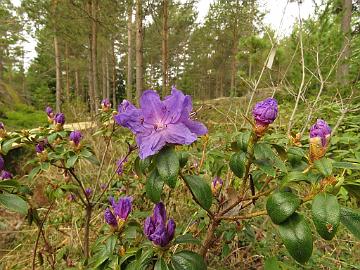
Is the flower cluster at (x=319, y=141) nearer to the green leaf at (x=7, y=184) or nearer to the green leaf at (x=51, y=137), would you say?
the green leaf at (x=7, y=184)

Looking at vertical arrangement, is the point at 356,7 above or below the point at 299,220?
above

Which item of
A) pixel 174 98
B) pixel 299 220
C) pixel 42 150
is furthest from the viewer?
pixel 42 150

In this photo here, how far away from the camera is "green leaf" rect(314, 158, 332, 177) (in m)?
0.81

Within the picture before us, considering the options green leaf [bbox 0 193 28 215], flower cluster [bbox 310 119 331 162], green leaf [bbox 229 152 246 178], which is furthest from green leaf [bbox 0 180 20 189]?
flower cluster [bbox 310 119 331 162]

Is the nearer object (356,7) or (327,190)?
(327,190)

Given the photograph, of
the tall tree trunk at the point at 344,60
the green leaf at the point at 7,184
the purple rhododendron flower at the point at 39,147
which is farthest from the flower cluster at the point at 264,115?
the tall tree trunk at the point at 344,60

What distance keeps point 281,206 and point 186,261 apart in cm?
38

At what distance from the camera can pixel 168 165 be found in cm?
85

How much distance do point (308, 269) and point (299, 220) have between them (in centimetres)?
150

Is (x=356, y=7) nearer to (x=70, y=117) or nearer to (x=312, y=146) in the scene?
(x=70, y=117)

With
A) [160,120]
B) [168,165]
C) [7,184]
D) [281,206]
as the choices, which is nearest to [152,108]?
[160,120]

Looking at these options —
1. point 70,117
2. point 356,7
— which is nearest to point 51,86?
point 70,117

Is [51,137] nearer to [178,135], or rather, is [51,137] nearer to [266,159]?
[178,135]

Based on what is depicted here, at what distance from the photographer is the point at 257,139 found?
0.97 meters
